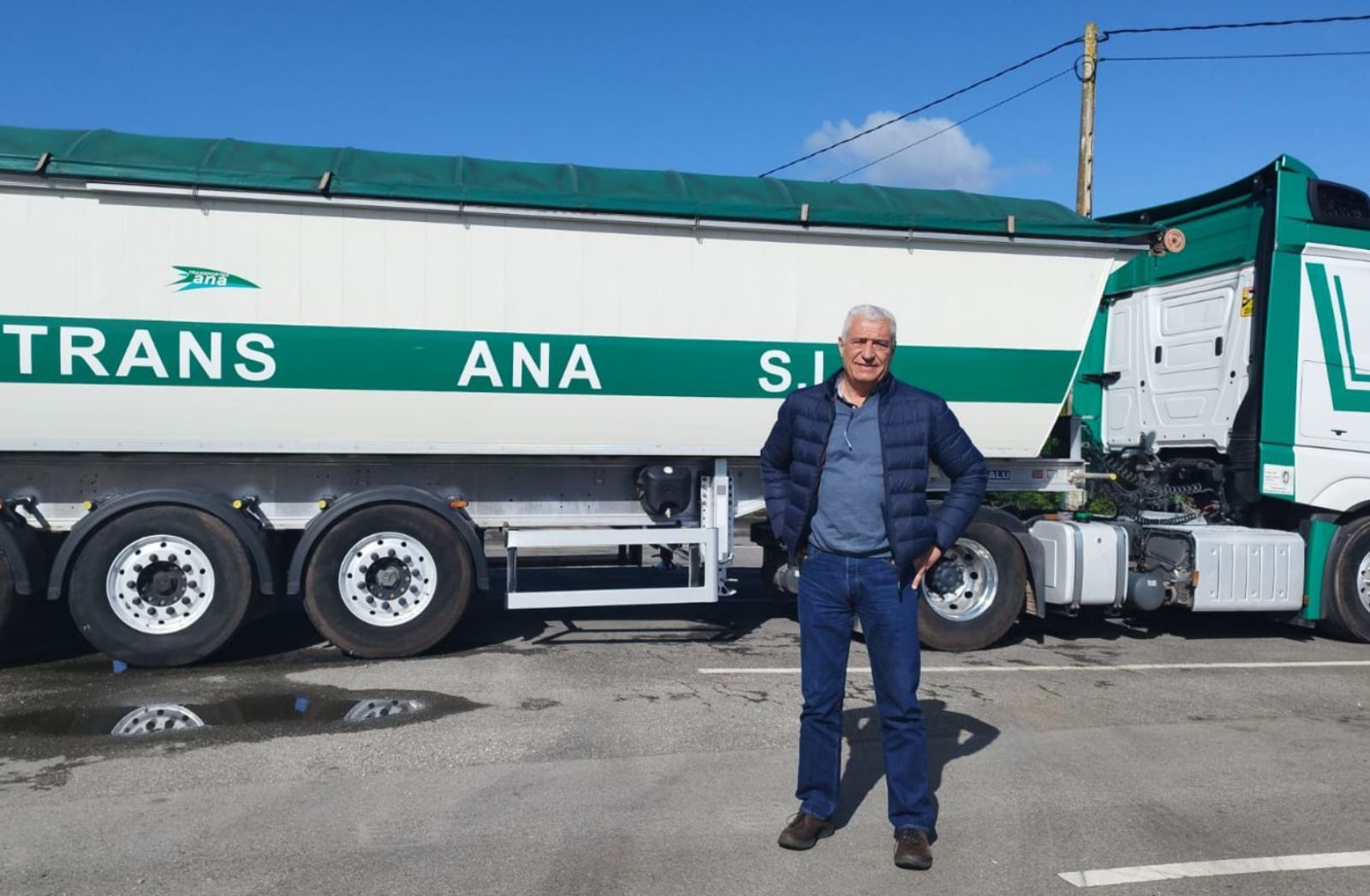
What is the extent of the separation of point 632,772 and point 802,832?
1.17 m

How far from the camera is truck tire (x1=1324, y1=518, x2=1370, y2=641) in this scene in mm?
8680

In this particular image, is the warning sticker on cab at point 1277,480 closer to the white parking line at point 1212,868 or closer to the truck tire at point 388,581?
the white parking line at point 1212,868

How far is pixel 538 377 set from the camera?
7.65 meters

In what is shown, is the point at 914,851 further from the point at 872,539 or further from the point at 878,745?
the point at 878,745

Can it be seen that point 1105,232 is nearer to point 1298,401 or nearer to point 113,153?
point 1298,401

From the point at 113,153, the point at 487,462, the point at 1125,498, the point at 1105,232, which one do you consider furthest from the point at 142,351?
the point at 1125,498

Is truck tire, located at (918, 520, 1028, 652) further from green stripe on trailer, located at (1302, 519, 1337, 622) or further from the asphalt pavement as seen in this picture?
green stripe on trailer, located at (1302, 519, 1337, 622)

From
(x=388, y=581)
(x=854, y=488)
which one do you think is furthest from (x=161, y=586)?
(x=854, y=488)

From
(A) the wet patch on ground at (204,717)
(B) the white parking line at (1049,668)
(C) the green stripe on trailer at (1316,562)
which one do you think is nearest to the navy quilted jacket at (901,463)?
(A) the wet patch on ground at (204,717)

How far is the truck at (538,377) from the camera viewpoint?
279 inches

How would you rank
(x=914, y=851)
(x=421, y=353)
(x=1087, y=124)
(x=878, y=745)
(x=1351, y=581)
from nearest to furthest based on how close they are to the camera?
(x=914, y=851) → (x=878, y=745) → (x=421, y=353) → (x=1351, y=581) → (x=1087, y=124)

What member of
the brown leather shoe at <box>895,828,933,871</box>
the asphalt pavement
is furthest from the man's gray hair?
the asphalt pavement

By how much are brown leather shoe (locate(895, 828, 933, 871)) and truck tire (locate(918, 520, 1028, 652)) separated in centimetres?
408

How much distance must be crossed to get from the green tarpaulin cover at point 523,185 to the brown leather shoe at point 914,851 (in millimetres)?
4841
